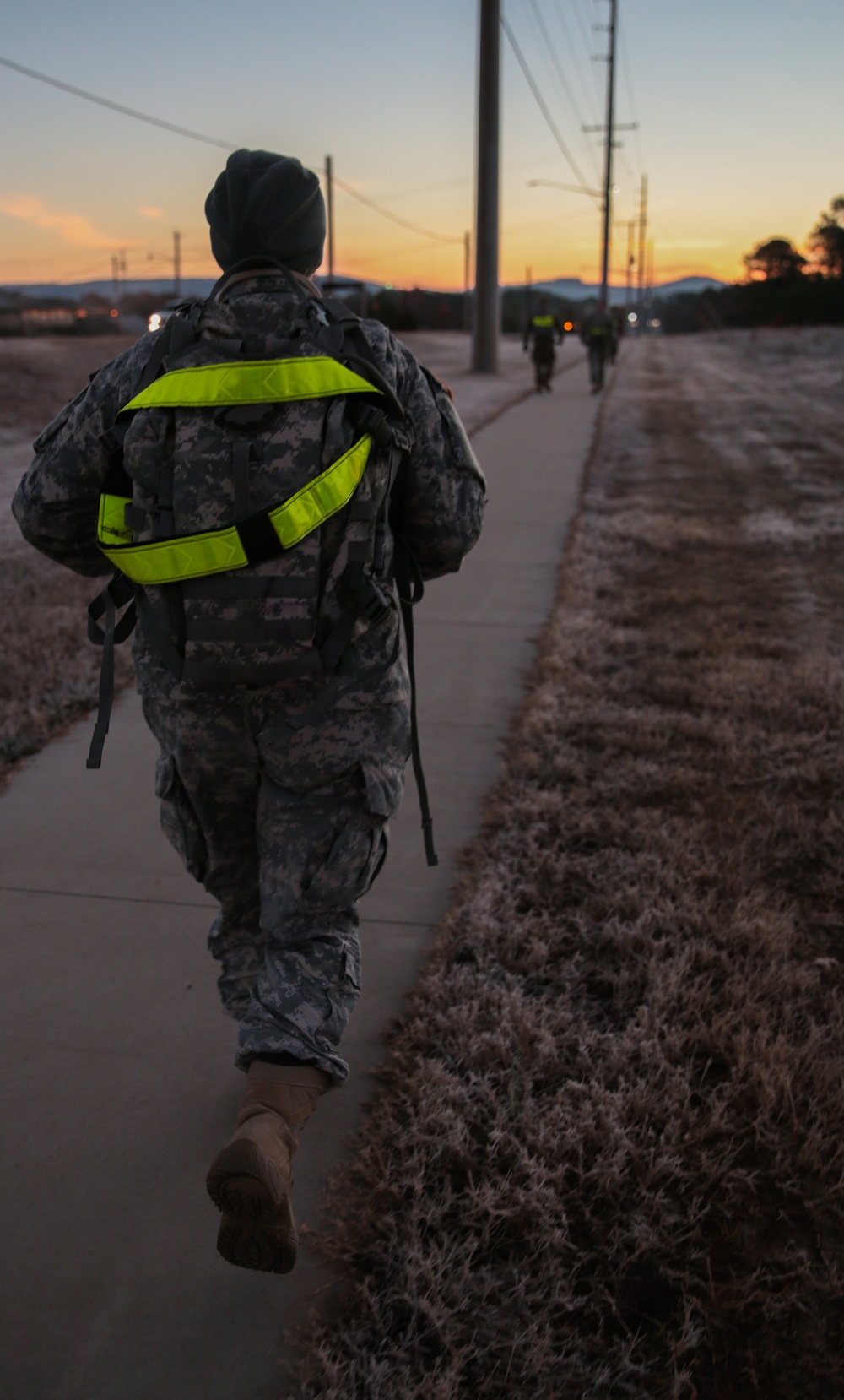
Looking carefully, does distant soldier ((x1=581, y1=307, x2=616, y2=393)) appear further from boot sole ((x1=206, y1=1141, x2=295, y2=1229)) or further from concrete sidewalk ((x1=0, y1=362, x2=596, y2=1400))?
boot sole ((x1=206, y1=1141, x2=295, y2=1229))

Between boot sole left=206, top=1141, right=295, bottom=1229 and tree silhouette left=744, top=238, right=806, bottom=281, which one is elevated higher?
tree silhouette left=744, top=238, right=806, bottom=281

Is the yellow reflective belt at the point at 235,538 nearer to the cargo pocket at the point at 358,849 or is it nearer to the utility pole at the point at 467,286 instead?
the cargo pocket at the point at 358,849

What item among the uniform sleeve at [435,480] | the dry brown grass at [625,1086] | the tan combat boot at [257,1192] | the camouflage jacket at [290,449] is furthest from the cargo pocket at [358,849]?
the dry brown grass at [625,1086]

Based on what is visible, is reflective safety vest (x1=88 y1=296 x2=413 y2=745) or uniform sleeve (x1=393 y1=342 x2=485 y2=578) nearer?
reflective safety vest (x1=88 y1=296 x2=413 y2=745)

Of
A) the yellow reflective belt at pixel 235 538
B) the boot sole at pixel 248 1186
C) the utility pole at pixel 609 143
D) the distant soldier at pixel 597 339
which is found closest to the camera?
the boot sole at pixel 248 1186

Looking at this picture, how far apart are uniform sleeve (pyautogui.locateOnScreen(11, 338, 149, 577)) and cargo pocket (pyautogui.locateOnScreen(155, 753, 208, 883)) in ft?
1.55

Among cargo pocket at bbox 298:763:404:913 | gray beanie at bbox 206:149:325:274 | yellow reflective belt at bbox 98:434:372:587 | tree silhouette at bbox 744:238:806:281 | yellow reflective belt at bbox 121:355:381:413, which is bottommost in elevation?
cargo pocket at bbox 298:763:404:913

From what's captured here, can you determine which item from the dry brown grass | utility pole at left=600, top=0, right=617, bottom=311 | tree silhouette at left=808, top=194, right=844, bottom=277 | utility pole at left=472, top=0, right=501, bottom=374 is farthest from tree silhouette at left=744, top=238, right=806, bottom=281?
the dry brown grass

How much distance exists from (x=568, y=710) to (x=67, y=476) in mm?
2986

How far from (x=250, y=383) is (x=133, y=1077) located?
63.4 inches

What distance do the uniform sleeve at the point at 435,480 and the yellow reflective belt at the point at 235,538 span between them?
0.21m

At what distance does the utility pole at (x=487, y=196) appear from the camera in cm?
2175

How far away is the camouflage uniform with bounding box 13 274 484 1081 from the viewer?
1964 mm

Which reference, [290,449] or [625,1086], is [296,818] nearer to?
[290,449]
